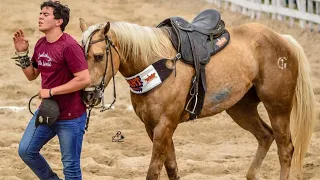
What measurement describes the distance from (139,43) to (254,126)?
1.82 meters

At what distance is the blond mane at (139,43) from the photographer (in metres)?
5.49

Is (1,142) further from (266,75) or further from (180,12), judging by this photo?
(180,12)

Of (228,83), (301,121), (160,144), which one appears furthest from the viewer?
(301,121)

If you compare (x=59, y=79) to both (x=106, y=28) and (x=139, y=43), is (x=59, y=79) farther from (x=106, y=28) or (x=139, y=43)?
(x=139, y=43)

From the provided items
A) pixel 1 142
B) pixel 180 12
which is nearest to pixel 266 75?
pixel 1 142

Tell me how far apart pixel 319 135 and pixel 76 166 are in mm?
3608

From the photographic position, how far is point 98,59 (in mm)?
5262

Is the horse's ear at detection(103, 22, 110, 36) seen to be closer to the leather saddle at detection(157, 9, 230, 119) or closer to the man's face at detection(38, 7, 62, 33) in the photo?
the man's face at detection(38, 7, 62, 33)

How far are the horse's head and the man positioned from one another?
0.11 metres

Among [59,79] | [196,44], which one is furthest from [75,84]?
[196,44]

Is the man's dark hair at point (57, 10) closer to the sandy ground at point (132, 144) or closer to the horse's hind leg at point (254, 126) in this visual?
the sandy ground at point (132, 144)

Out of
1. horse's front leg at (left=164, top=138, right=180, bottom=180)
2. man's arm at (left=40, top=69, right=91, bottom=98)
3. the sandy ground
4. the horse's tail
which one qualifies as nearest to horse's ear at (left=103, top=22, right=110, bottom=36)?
man's arm at (left=40, top=69, right=91, bottom=98)

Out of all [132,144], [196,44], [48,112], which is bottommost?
[132,144]

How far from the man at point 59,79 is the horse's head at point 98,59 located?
0.11 meters
